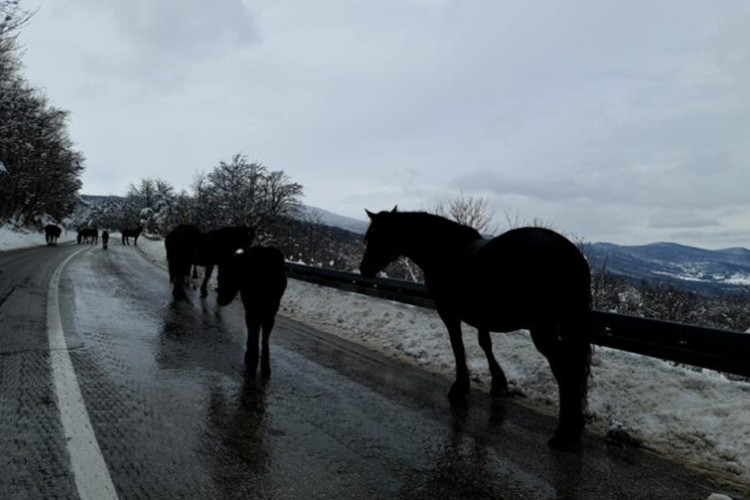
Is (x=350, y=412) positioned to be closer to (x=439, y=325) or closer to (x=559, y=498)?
(x=559, y=498)

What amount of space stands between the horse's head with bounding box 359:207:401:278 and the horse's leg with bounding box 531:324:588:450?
2.18 m

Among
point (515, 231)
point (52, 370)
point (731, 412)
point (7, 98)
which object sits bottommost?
point (52, 370)

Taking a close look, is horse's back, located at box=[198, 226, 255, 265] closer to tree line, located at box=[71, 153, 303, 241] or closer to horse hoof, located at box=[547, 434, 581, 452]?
horse hoof, located at box=[547, 434, 581, 452]

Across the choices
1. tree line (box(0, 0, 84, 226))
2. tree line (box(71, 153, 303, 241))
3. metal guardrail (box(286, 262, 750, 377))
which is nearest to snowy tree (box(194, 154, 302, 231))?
tree line (box(71, 153, 303, 241))

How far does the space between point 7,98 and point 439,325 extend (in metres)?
34.8

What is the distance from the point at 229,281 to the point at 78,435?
3.58 metres

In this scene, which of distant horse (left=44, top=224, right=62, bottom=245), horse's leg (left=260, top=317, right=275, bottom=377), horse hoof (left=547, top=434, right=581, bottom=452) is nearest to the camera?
horse hoof (left=547, top=434, right=581, bottom=452)

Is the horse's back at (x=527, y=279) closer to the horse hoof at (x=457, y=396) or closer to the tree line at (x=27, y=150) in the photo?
the horse hoof at (x=457, y=396)

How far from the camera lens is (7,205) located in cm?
4603

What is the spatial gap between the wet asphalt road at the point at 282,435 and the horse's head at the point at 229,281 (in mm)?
773

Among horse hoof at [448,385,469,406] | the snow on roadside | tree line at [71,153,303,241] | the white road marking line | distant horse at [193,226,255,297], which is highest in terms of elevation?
tree line at [71,153,303,241]

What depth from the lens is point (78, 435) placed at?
11.0 ft

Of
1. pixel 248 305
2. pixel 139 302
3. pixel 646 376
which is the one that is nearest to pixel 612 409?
pixel 646 376

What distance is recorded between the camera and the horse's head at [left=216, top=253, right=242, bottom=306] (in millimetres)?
6379
